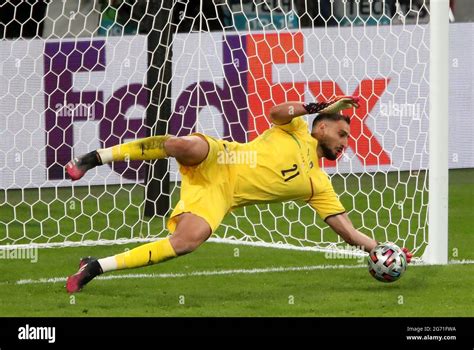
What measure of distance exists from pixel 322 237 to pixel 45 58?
12.3 feet

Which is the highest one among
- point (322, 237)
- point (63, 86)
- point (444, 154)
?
point (63, 86)

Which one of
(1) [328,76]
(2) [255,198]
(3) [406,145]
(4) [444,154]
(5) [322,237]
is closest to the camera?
(2) [255,198]

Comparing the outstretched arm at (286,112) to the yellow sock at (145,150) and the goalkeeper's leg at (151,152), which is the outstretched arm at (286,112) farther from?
the yellow sock at (145,150)

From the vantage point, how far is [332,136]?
8633 millimetres

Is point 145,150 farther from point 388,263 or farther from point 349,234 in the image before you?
point 388,263

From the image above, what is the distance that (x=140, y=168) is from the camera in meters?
12.6

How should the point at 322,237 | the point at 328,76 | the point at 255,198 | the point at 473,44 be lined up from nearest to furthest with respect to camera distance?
the point at 255,198 < the point at 322,237 < the point at 328,76 < the point at 473,44

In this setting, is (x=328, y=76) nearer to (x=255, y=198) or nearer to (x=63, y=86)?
(x=63, y=86)

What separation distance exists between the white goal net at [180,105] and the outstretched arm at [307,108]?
2.81 meters

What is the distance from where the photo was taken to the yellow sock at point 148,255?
8.02 meters

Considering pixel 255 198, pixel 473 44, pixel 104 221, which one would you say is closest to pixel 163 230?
pixel 104 221

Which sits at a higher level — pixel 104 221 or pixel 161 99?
pixel 161 99

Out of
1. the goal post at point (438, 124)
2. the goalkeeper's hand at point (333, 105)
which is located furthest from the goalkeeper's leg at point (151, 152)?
the goal post at point (438, 124)

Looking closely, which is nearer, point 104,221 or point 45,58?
point 104,221
